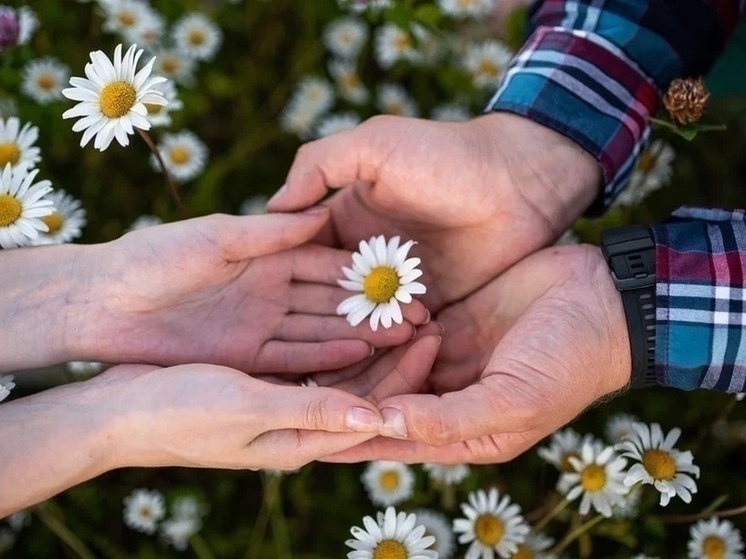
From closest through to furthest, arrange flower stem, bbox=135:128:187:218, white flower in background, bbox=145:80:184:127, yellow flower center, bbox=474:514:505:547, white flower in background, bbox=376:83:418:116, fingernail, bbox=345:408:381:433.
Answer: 1. fingernail, bbox=345:408:381:433
2. flower stem, bbox=135:128:187:218
3. yellow flower center, bbox=474:514:505:547
4. white flower in background, bbox=145:80:184:127
5. white flower in background, bbox=376:83:418:116

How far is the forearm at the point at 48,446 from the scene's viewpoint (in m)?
1.26

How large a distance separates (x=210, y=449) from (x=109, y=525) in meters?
0.81

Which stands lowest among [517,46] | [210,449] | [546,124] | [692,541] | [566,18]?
[692,541]

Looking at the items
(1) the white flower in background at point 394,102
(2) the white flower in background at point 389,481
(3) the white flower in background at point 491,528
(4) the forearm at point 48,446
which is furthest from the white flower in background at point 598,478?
(1) the white flower in background at point 394,102

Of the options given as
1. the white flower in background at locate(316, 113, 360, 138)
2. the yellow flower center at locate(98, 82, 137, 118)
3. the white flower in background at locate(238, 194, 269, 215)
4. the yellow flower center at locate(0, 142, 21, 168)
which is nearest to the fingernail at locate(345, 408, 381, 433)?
the yellow flower center at locate(98, 82, 137, 118)

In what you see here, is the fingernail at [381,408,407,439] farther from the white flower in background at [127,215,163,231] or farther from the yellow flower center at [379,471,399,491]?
the white flower in background at [127,215,163,231]

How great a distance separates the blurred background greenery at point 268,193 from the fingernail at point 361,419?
583 mm

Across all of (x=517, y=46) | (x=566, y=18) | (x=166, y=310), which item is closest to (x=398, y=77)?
(x=517, y=46)

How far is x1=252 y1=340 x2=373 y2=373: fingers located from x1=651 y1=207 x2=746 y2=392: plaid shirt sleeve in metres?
0.52

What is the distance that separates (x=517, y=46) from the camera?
2.16m

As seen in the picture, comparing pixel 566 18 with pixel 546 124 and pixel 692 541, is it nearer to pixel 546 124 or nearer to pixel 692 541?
pixel 546 124

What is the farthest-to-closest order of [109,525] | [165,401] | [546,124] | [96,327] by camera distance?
[109,525], [546,124], [96,327], [165,401]

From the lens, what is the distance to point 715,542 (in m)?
1.56

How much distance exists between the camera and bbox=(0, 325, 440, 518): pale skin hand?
120 cm
